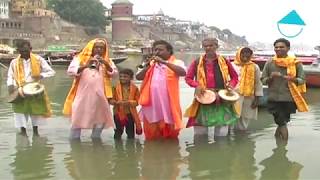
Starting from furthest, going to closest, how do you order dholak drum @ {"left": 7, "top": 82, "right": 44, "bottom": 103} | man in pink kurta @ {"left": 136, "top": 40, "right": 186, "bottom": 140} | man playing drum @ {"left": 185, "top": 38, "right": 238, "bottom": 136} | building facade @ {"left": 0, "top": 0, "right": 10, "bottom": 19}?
building facade @ {"left": 0, "top": 0, "right": 10, "bottom": 19} → dholak drum @ {"left": 7, "top": 82, "right": 44, "bottom": 103} → man playing drum @ {"left": 185, "top": 38, "right": 238, "bottom": 136} → man in pink kurta @ {"left": 136, "top": 40, "right": 186, "bottom": 140}

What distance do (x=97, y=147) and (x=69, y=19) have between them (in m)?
98.0

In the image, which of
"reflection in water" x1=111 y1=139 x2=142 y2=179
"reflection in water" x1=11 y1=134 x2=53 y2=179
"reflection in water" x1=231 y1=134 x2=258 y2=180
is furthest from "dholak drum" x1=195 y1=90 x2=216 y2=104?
"reflection in water" x1=11 y1=134 x2=53 y2=179

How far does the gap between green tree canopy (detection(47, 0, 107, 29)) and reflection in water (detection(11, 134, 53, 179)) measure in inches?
3827

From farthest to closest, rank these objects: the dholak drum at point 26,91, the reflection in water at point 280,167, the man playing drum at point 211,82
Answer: the dholak drum at point 26,91, the man playing drum at point 211,82, the reflection in water at point 280,167

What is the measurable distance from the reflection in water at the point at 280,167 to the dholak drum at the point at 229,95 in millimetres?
850

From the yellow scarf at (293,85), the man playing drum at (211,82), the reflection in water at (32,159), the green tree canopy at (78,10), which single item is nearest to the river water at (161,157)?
the reflection in water at (32,159)

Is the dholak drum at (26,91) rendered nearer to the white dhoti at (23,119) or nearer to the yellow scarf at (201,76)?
the white dhoti at (23,119)

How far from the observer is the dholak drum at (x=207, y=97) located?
6922mm

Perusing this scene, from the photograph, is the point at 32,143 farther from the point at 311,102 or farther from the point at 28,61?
the point at 311,102

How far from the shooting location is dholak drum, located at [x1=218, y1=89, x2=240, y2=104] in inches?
274

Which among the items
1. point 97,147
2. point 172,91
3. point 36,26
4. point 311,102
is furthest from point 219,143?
point 36,26

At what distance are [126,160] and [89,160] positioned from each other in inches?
15.8

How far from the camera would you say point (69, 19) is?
103 metres

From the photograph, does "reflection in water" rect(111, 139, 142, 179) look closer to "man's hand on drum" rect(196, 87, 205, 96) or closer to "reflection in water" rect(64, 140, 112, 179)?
"reflection in water" rect(64, 140, 112, 179)
